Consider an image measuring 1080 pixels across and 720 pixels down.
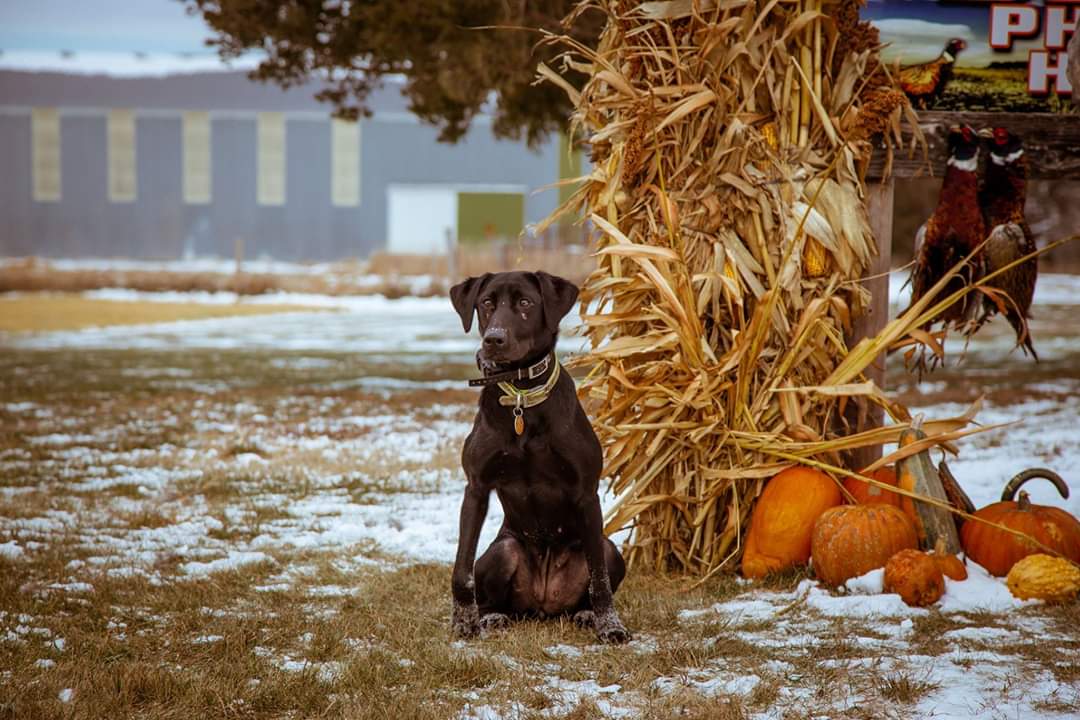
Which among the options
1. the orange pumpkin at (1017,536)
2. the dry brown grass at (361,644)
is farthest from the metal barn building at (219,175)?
the orange pumpkin at (1017,536)

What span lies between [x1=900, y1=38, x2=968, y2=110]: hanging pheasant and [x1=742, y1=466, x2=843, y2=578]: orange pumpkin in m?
1.82

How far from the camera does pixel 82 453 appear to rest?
7594mm

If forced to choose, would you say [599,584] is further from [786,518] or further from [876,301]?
[876,301]

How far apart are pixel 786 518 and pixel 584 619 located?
1045 millimetres

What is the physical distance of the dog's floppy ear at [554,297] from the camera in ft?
12.5

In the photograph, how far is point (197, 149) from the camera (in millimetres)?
36031

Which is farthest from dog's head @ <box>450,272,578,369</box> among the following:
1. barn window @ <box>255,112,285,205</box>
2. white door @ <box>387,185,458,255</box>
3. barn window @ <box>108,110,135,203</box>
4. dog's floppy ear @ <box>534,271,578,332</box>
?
barn window @ <box>108,110,135,203</box>

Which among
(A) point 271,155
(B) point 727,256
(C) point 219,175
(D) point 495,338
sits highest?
(A) point 271,155

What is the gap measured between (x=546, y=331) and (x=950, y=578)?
1886 millimetres

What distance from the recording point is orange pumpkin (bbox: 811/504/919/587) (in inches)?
169

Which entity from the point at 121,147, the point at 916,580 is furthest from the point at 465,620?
the point at 121,147

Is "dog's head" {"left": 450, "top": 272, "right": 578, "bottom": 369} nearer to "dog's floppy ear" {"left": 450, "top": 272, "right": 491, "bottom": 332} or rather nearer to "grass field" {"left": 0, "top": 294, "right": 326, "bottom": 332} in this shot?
"dog's floppy ear" {"left": 450, "top": 272, "right": 491, "bottom": 332}

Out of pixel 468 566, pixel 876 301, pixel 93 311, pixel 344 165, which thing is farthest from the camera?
pixel 344 165

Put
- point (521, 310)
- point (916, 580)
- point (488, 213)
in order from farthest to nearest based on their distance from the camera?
point (488, 213)
point (916, 580)
point (521, 310)
